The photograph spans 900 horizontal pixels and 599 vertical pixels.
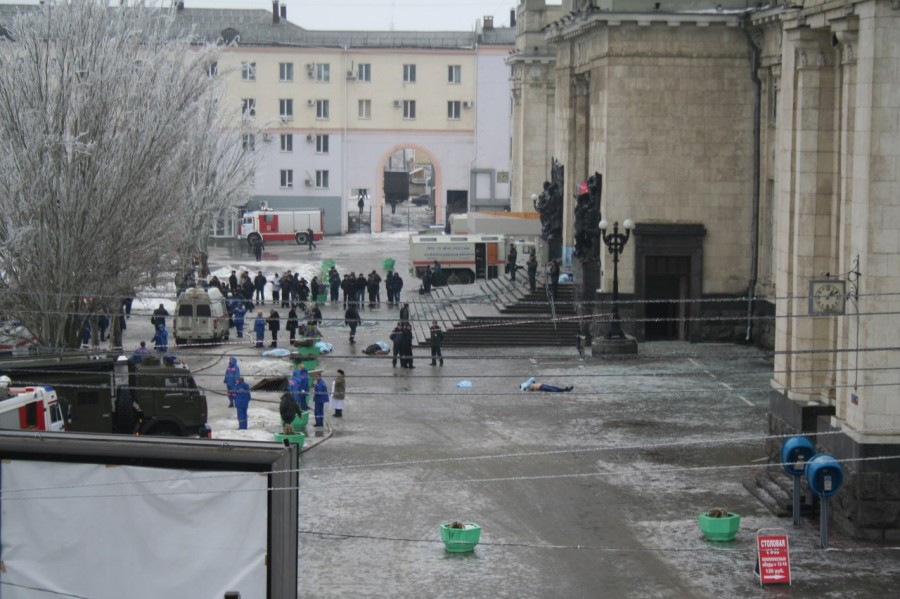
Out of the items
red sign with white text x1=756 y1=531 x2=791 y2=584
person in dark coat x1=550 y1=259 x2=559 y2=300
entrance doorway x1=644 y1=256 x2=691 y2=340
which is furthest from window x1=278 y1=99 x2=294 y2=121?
red sign with white text x1=756 y1=531 x2=791 y2=584

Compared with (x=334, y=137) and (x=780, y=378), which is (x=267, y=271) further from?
(x=780, y=378)

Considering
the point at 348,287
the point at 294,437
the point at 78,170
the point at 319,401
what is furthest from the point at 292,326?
the point at 294,437

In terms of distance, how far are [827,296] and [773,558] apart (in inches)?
172

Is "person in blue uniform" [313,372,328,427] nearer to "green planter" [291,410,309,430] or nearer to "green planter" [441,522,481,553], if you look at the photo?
"green planter" [291,410,309,430]

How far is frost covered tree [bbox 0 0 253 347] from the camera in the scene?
34.7 metres

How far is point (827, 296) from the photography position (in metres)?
22.8

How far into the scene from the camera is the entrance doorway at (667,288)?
140 ft

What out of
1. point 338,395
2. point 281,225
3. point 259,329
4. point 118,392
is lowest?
point 338,395

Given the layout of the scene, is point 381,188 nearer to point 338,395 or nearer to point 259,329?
point 259,329

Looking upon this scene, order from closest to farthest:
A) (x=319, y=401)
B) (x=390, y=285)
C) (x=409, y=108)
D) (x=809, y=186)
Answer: (x=809, y=186) → (x=319, y=401) → (x=390, y=285) → (x=409, y=108)

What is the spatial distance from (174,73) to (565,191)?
13623 millimetres

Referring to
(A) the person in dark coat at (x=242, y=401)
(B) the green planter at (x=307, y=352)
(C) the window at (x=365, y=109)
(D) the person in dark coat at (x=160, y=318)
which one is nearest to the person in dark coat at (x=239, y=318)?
(D) the person in dark coat at (x=160, y=318)

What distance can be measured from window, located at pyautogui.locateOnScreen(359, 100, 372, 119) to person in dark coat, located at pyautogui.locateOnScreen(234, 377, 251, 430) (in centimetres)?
5133

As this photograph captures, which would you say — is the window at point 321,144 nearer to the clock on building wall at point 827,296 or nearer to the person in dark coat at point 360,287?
the person in dark coat at point 360,287
